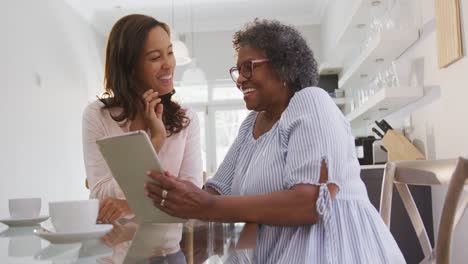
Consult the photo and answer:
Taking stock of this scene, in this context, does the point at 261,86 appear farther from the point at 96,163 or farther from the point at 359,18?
the point at 359,18

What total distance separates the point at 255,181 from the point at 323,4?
4.73 m

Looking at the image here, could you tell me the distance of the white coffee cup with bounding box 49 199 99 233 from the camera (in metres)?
0.90

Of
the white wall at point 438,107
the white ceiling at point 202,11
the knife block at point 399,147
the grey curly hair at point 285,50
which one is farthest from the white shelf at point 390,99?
the white ceiling at point 202,11

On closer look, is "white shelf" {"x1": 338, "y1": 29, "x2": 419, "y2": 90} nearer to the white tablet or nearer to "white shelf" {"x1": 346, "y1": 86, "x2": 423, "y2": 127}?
"white shelf" {"x1": 346, "y1": 86, "x2": 423, "y2": 127}

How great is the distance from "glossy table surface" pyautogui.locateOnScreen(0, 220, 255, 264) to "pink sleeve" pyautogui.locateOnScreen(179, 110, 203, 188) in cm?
42

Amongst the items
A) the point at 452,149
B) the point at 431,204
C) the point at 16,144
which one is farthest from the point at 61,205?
the point at 16,144

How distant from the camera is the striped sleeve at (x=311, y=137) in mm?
895

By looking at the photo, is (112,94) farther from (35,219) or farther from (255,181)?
(255,181)

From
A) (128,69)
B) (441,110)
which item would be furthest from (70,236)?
(441,110)

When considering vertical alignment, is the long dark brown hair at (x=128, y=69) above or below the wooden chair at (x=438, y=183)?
above

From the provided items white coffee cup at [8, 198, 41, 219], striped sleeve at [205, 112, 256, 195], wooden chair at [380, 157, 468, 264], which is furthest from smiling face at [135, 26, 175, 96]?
wooden chair at [380, 157, 468, 264]

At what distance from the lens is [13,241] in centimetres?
105

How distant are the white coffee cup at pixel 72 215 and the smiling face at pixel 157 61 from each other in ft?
2.36

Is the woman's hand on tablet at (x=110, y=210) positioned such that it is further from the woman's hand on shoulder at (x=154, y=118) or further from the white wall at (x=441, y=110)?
the white wall at (x=441, y=110)
